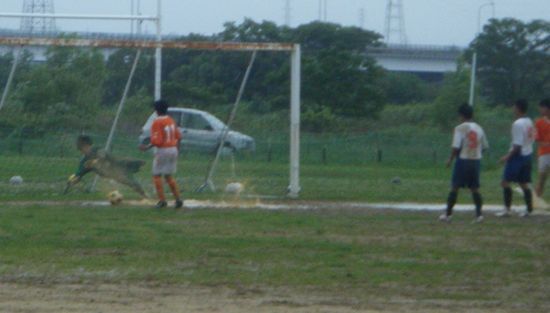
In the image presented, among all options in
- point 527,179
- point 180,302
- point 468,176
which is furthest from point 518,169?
point 180,302

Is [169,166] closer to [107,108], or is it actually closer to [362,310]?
[107,108]

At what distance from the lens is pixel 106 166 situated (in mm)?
20969

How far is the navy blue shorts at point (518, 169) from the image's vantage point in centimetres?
1775

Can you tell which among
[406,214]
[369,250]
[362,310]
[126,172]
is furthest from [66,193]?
[362,310]

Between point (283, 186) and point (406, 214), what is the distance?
4829 millimetres

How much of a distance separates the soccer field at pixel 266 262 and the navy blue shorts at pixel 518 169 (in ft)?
2.02

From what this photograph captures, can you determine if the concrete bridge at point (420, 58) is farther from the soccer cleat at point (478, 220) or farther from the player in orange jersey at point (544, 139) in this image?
the soccer cleat at point (478, 220)

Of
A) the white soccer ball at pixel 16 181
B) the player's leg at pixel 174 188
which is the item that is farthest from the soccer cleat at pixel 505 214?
the white soccer ball at pixel 16 181

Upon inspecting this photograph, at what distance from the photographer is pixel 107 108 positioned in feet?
73.1

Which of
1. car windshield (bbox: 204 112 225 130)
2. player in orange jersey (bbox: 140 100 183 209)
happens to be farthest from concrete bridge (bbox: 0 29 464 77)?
player in orange jersey (bbox: 140 100 183 209)

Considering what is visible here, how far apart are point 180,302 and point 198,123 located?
1185 cm

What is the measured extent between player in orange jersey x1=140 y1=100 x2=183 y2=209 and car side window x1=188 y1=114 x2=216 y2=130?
133 inches

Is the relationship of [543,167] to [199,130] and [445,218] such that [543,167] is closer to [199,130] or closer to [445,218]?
[445,218]

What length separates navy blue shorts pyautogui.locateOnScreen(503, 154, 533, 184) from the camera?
17.8 meters
